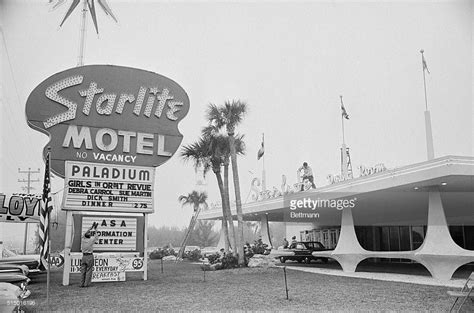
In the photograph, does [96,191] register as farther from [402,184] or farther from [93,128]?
[402,184]

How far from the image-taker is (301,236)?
3381 centimetres

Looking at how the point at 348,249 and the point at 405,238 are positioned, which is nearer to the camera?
the point at 348,249

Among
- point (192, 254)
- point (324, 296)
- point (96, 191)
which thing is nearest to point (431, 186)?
point (324, 296)

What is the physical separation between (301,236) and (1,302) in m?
29.1

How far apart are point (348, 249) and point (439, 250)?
15.1 feet

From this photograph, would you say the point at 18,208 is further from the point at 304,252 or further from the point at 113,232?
the point at 304,252

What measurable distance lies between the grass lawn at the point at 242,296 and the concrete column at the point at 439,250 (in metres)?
1.70

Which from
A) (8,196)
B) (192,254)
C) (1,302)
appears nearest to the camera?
(1,302)

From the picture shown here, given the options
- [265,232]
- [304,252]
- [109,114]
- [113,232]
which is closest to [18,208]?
[113,232]

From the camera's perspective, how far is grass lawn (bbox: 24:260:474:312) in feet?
26.4

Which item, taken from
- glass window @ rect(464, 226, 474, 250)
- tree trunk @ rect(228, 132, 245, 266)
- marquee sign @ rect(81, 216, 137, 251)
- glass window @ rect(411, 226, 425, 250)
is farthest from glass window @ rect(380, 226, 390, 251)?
marquee sign @ rect(81, 216, 137, 251)

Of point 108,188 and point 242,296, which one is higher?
point 108,188

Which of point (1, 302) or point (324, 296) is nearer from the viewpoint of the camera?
point (1, 302)

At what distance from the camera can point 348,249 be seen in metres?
16.9
